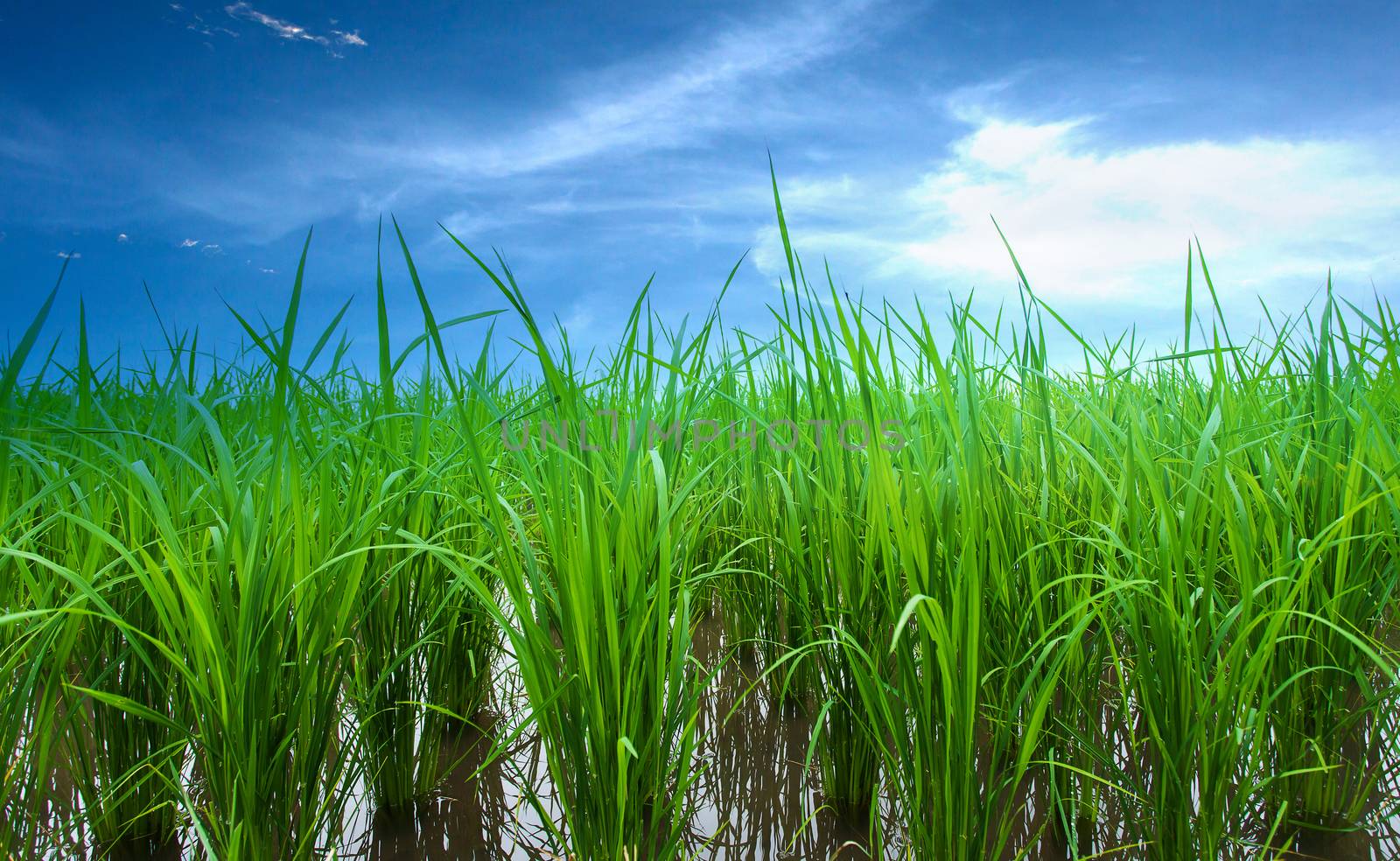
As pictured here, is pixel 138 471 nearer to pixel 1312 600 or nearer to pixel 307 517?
pixel 307 517

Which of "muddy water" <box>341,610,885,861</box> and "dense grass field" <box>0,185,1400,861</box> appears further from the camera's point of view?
"muddy water" <box>341,610,885,861</box>

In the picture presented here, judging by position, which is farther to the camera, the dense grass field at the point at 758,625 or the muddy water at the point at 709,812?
the muddy water at the point at 709,812

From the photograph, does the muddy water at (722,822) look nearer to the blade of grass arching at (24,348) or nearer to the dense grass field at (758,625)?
the dense grass field at (758,625)

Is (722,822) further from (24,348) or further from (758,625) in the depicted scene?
(24,348)

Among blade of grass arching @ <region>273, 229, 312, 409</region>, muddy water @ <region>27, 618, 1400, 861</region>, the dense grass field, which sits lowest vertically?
muddy water @ <region>27, 618, 1400, 861</region>

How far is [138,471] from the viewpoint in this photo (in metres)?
1.29

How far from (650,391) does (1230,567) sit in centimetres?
139

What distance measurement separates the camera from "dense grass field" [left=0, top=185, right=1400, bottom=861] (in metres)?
1.23

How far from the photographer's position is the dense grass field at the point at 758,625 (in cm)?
123

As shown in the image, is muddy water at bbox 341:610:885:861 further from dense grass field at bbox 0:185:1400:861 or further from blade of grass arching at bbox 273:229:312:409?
blade of grass arching at bbox 273:229:312:409

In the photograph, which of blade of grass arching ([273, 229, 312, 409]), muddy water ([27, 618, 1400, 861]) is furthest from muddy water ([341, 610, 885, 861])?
blade of grass arching ([273, 229, 312, 409])

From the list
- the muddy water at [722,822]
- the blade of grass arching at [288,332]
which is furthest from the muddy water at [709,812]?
the blade of grass arching at [288,332]

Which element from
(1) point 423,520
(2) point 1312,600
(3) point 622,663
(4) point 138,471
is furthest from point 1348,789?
(4) point 138,471

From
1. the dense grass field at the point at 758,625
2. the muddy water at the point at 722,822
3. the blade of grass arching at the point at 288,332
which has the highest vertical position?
the blade of grass arching at the point at 288,332
